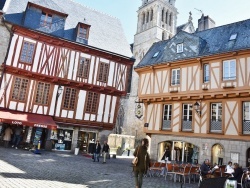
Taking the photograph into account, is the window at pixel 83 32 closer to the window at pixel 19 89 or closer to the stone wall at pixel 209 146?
the window at pixel 19 89

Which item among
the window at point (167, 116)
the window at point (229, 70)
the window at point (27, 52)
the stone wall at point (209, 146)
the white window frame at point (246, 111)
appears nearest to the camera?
the stone wall at point (209, 146)

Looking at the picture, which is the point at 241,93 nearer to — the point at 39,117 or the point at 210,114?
the point at 210,114

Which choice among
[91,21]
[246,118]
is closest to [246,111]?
[246,118]

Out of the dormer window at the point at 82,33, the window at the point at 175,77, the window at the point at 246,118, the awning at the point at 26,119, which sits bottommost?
the awning at the point at 26,119

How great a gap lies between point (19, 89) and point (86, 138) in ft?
21.0

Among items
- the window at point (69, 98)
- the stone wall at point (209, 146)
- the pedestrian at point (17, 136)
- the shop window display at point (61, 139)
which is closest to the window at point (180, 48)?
the stone wall at point (209, 146)

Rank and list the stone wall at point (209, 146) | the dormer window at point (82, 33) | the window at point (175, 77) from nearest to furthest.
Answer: the stone wall at point (209, 146)
the window at point (175, 77)
the dormer window at point (82, 33)

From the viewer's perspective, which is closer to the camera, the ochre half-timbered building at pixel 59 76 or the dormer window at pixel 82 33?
the ochre half-timbered building at pixel 59 76

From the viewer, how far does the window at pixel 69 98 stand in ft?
59.9

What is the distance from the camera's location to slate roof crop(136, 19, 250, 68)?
1428 centimetres

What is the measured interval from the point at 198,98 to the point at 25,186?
11215 mm

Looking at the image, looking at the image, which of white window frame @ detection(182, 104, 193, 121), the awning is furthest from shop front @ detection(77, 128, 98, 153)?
white window frame @ detection(182, 104, 193, 121)

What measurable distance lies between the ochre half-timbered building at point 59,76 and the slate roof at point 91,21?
0.08 meters

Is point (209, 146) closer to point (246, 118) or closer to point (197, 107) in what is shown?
point (197, 107)
